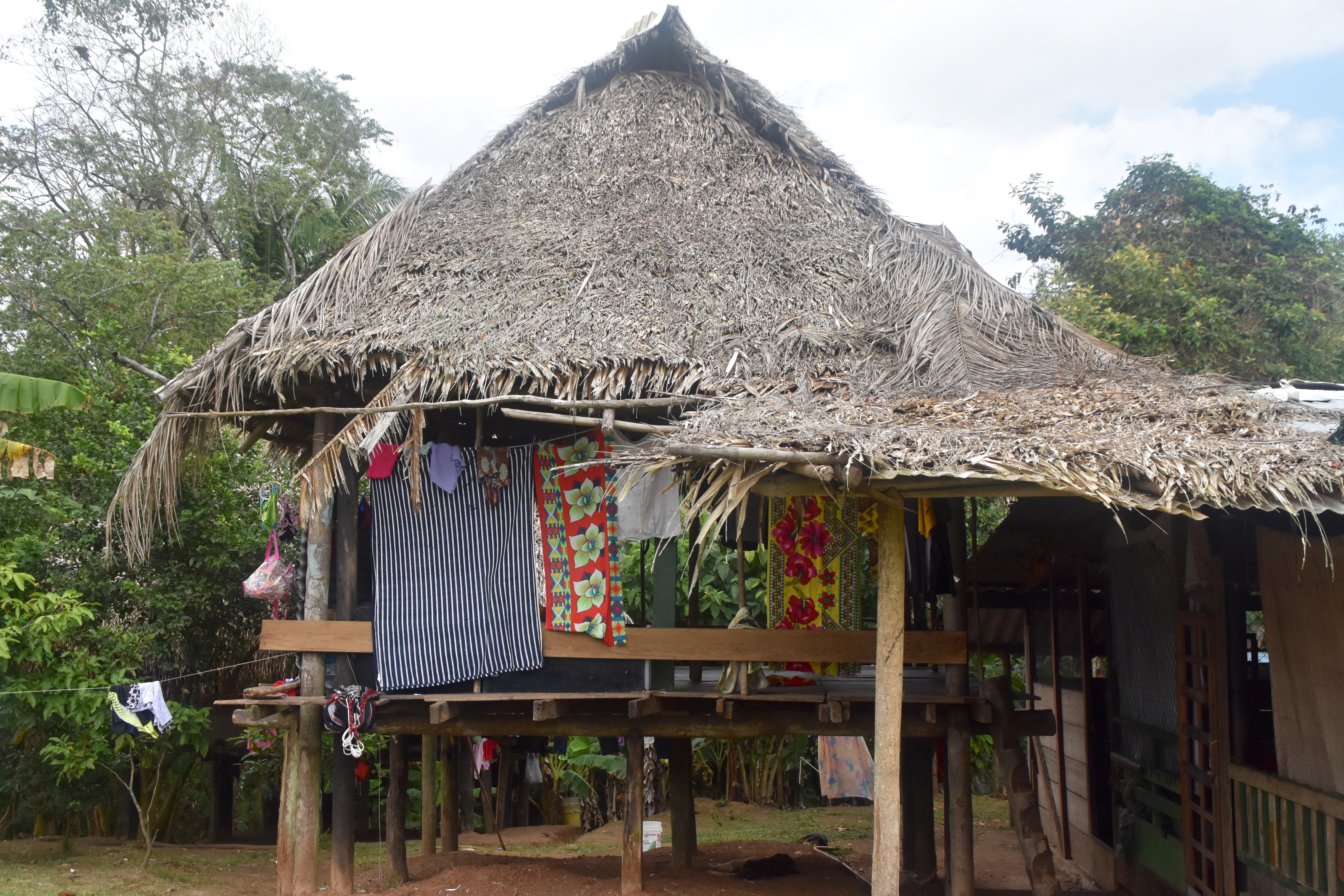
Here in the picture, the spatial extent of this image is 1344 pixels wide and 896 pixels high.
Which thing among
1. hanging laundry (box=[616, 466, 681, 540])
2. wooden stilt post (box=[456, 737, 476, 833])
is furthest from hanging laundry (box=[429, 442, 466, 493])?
wooden stilt post (box=[456, 737, 476, 833])

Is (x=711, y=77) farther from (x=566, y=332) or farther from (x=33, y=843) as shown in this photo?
(x=33, y=843)

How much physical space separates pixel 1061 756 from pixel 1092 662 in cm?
115

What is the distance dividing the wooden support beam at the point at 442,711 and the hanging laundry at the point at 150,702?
2.50 metres

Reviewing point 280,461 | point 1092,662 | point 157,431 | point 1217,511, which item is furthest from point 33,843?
point 1217,511

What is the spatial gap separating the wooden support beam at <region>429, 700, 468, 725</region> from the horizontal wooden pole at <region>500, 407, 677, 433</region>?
5.86 feet

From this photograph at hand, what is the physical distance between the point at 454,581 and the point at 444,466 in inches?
29.6

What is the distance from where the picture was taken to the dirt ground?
22.5 ft

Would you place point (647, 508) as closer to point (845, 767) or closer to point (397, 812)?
point (397, 812)

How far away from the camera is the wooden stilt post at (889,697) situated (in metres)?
4.54

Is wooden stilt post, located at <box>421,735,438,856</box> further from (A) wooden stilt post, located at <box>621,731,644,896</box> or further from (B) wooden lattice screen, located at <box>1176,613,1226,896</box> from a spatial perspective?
(B) wooden lattice screen, located at <box>1176,613,1226,896</box>

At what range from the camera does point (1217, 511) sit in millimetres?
5629

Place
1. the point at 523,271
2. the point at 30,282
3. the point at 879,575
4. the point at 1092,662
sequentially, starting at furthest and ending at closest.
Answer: the point at 30,282 → the point at 1092,662 → the point at 523,271 → the point at 879,575

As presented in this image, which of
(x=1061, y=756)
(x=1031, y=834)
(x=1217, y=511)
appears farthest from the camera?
(x=1061, y=756)

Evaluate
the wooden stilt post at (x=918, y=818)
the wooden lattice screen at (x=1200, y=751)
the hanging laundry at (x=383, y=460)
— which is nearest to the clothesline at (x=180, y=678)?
the hanging laundry at (x=383, y=460)
